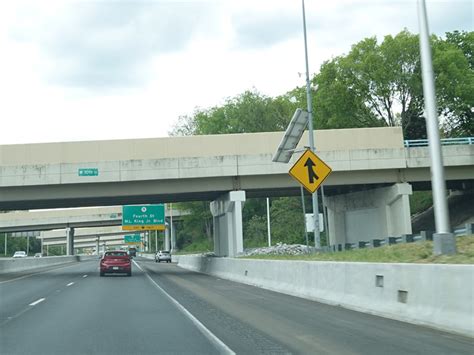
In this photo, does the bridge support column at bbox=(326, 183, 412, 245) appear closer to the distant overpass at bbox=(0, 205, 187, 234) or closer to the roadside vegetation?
the roadside vegetation

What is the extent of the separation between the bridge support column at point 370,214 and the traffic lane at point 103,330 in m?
24.4

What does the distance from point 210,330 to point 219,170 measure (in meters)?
24.7

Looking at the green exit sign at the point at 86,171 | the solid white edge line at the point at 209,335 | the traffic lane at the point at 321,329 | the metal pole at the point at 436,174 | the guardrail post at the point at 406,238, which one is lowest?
the traffic lane at the point at 321,329

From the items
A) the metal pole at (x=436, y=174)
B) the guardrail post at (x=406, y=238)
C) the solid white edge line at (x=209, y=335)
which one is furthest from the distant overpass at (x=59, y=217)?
the metal pole at (x=436, y=174)

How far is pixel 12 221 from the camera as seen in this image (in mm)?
77312

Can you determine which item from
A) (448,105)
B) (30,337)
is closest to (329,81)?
(448,105)

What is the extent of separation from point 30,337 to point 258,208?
71.4 m

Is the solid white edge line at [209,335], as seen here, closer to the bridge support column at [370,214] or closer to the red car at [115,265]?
the red car at [115,265]

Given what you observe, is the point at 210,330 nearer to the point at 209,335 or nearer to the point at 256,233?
the point at 209,335

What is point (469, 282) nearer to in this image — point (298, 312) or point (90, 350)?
point (298, 312)

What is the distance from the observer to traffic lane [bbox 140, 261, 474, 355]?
26.0 ft

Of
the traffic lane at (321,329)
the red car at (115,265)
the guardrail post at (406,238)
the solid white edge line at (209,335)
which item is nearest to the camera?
the traffic lane at (321,329)

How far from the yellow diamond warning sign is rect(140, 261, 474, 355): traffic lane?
4.72 m

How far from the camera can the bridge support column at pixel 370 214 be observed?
3653 centimetres
